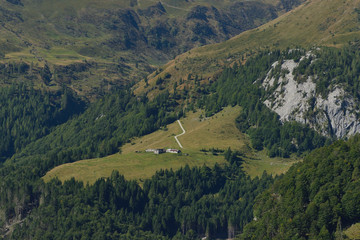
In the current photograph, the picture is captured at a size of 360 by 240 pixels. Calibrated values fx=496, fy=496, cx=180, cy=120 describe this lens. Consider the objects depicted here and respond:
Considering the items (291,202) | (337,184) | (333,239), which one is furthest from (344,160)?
(333,239)

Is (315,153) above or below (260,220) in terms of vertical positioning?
above

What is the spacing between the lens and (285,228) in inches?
6033

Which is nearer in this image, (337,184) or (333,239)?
(333,239)

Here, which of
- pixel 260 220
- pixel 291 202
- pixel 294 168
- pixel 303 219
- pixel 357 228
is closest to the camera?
pixel 357 228

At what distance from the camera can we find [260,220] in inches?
6836

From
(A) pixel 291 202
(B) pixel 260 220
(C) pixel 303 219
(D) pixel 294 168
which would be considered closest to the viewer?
(C) pixel 303 219

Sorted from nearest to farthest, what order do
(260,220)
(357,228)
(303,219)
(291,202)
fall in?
(357,228)
(303,219)
(291,202)
(260,220)

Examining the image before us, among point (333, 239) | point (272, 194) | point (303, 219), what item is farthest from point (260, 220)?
point (333, 239)

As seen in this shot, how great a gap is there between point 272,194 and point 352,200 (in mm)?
41623

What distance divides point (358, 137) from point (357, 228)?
48.7 metres

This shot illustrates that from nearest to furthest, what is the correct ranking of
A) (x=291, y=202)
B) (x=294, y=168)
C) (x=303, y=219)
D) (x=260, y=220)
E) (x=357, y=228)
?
(x=357, y=228)
(x=303, y=219)
(x=291, y=202)
(x=260, y=220)
(x=294, y=168)

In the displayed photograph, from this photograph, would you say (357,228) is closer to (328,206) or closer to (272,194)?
(328,206)

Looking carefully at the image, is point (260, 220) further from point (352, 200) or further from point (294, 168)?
point (352, 200)

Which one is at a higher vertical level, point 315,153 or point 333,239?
point 315,153
